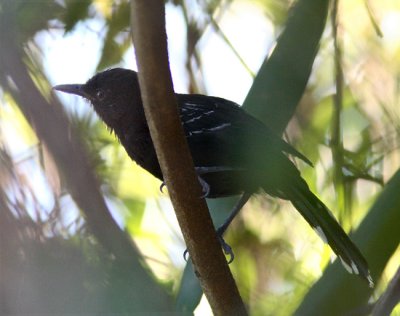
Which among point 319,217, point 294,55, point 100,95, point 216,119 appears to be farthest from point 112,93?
point 319,217

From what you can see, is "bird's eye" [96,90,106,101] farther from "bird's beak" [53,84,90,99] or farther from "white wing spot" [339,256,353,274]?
"white wing spot" [339,256,353,274]

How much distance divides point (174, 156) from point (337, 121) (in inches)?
38.4

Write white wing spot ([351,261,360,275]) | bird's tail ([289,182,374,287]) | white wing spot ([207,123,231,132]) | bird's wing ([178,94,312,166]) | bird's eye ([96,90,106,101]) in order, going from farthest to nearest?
bird's eye ([96,90,106,101]) → white wing spot ([207,123,231,132]) → bird's wing ([178,94,312,166]) → bird's tail ([289,182,374,287]) → white wing spot ([351,261,360,275])

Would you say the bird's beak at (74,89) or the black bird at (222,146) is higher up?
the bird's beak at (74,89)

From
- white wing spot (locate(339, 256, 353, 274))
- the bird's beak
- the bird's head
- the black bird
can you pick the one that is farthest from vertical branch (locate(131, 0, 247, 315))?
the bird's beak

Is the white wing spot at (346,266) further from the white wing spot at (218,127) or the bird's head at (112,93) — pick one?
the bird's head at (112,93)

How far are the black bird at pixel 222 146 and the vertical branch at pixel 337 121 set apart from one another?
0.09 m

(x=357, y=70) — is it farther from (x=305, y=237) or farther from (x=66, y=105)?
(x=66, y=105)

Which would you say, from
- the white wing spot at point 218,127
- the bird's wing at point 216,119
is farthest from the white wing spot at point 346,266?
the white wing spot at point 218,127

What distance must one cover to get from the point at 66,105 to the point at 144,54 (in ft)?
4.16

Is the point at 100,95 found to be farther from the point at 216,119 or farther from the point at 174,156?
the point at 174,156

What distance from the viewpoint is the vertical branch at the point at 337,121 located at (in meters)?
2.53

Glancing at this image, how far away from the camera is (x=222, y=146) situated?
2773mm

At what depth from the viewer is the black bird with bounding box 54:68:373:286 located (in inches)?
99.0
